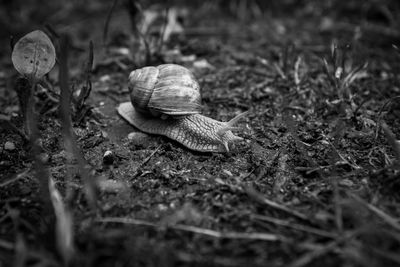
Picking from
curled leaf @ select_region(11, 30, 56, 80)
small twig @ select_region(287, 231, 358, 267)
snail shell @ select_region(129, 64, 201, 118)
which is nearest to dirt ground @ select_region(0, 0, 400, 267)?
small twig @ select_region(287, 231, 358, 267)

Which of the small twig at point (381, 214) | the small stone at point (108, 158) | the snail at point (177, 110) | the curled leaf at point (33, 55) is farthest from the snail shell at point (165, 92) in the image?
the small twig at point (381, 214)

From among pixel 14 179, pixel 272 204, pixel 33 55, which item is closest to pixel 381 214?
pixel 272 204

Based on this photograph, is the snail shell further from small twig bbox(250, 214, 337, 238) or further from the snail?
small twig bbox(250, 214, 337, 238)

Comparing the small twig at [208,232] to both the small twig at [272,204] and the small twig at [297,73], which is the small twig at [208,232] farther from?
the small twig at [297,73]

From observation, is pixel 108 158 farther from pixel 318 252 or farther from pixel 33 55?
pixel 318 252

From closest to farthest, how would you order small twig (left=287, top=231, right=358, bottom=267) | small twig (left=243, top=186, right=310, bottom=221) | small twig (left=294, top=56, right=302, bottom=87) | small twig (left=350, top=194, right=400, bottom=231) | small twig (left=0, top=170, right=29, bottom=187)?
small twig (left=287, top=231, right=358, bottom=267), small twig (left=350, top=194, right=400, bottom=231), small twig (left=243, top=186, right=310, bottom=221), small twig (left=0, top=170, right=29, bottom=187), small twig (left=294, top=56, right=302, bottom=87)
